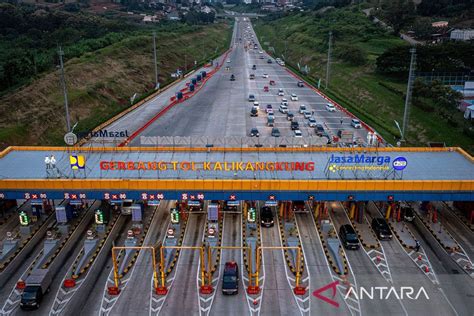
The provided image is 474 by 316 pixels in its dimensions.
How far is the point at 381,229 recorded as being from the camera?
47.1 metres

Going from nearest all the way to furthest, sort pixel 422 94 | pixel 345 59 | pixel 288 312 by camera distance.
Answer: pixel 288 312
pixel 422 94
pixel 345 59

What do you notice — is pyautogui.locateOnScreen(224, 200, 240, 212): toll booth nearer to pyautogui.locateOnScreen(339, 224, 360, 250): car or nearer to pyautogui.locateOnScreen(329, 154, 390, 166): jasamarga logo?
pyautogui.locateOnScreen(329, 154, 390, 166): jasamarga logo

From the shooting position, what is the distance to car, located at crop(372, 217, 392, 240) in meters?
46.8

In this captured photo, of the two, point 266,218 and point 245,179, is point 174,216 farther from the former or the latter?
point 266,218

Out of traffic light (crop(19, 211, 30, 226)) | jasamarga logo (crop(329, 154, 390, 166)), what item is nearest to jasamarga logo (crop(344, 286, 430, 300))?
jasamarga logo (crop(329, 154, 390, 166))

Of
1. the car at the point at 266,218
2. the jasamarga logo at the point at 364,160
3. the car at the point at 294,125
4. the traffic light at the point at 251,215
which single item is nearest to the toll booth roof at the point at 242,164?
the jasamarga logo at the point at 364,160

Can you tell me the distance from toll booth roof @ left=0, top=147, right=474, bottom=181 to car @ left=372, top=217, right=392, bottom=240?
507 centimetres

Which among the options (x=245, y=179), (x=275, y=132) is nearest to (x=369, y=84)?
(x=275, y=132)

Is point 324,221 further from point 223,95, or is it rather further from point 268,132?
point 223,95

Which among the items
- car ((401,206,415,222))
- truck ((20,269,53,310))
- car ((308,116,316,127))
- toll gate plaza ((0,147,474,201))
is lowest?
truck ((20,269,53,310))

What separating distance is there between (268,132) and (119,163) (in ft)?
144

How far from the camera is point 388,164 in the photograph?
50.0 m

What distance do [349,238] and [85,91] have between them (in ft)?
268

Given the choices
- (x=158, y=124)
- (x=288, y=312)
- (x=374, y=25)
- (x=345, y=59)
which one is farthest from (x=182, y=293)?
(x=374, y=25)
